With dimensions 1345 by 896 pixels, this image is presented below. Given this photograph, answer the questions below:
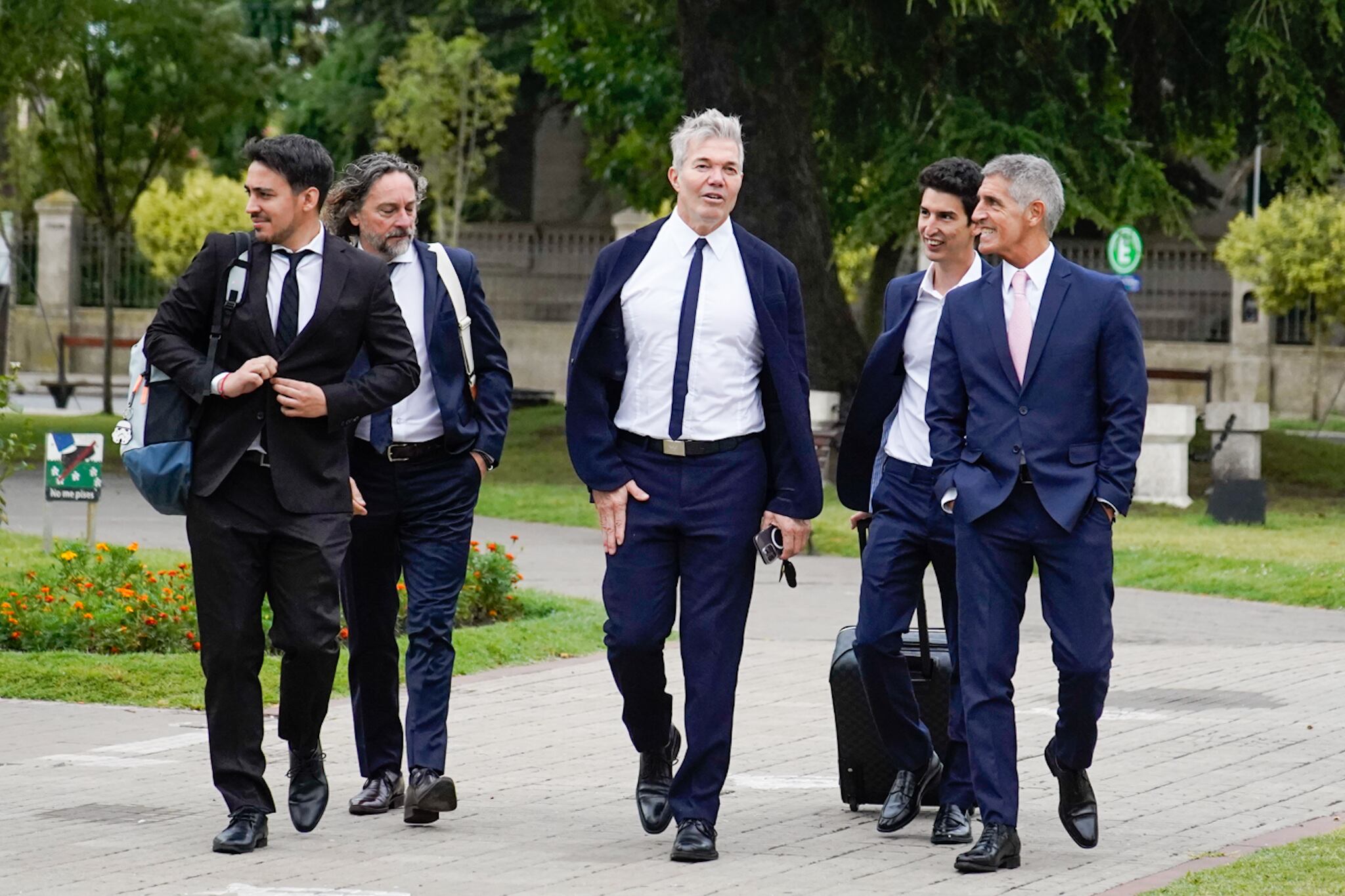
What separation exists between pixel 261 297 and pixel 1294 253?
29.5 meters

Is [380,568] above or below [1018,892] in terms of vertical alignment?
above

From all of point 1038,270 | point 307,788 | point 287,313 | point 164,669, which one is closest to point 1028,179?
point 1038,270

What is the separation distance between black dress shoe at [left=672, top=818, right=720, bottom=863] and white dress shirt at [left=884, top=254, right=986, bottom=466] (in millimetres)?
1262

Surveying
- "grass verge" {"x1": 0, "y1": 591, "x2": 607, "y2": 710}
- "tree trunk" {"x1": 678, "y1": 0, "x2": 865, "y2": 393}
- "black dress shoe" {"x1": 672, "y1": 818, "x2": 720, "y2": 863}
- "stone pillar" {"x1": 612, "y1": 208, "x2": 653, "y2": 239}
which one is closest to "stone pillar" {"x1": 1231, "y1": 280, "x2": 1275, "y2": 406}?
"stone pillar" {"x1": 612, "y1": 208, "x2": 653, "y2": 239}

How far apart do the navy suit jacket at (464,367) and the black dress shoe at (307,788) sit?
3.45 ft

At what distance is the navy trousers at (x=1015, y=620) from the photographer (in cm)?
578

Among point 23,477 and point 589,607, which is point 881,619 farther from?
point 23,477

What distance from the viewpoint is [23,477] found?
20391mm

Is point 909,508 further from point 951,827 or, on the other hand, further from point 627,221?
point 627,221

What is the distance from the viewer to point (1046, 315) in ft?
19.1

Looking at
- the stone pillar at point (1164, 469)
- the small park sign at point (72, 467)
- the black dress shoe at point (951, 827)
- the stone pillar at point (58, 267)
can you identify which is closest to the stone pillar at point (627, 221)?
the stone pillar at point (58, 267)

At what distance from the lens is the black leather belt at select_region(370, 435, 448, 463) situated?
6410mm

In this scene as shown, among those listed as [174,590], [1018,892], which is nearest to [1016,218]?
[1018,892]

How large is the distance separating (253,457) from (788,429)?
60.6 inches
